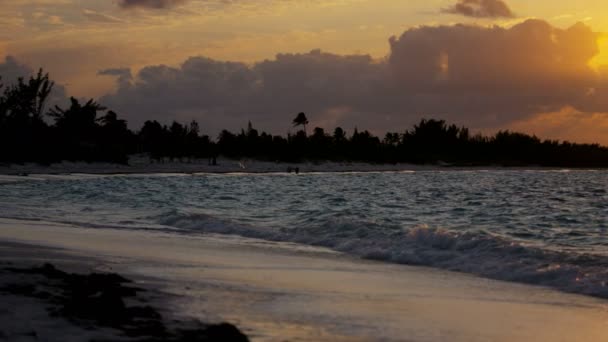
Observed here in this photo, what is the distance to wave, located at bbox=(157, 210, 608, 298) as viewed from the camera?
12.5 meters

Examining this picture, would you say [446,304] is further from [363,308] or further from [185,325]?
[185,325]

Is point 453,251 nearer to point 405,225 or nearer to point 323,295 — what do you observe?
point 405,225

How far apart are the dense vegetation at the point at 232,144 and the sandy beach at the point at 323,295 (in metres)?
67.5

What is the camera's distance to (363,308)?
29.8 feet

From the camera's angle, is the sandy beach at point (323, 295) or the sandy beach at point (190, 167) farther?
the sandy beach at point (190, 167)

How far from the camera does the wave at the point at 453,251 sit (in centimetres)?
1248

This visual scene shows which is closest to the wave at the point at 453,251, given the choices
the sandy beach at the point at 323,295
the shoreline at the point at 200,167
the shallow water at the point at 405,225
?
the shallow water at the point at 405,225

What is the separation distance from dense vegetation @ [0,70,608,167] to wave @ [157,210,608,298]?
63.0 metres

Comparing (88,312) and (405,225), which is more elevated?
(88,312)

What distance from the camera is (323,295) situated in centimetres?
998

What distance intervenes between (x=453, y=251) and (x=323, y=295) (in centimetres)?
642

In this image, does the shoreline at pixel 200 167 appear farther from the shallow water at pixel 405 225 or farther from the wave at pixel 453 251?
the wave at pixel 453 251

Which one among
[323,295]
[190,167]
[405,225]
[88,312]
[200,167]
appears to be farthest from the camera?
[200,167]

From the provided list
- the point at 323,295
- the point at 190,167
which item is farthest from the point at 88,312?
the point at 190,167
